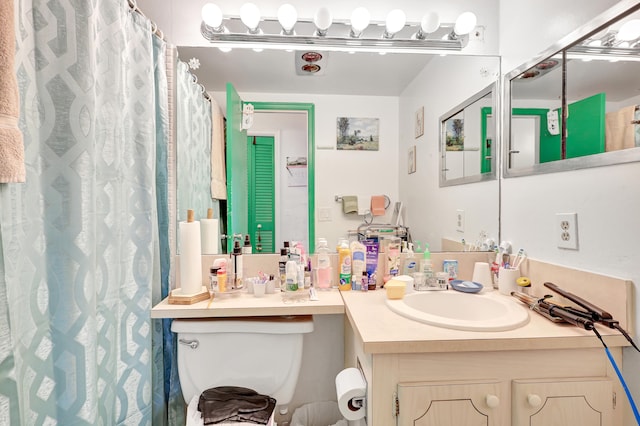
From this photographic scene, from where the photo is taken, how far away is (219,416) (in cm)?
101

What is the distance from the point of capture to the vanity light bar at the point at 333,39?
1332 mm

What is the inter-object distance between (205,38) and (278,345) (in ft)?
4.33

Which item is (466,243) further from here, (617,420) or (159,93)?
(159,93)

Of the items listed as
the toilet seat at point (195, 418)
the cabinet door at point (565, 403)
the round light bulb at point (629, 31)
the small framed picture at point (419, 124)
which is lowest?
the toilet seat at point (195, 418)

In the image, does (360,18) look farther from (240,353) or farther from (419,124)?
(240,353)

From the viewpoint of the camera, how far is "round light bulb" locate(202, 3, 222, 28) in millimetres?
1265

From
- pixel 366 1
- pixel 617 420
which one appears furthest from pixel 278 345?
pixel 366 1

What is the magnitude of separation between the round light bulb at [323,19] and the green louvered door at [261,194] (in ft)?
1.68

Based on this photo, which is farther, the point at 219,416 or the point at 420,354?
the point at 219,416

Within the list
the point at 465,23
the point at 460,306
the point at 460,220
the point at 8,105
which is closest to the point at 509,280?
the point at 460,306

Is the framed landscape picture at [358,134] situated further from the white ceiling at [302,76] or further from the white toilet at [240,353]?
the white toilet at [240,353]

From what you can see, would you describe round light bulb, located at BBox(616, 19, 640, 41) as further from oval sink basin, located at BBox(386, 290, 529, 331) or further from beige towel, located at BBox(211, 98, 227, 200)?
beige towel, located at BBox(211, 98, 227, 200)

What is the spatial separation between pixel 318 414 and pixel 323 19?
176cm

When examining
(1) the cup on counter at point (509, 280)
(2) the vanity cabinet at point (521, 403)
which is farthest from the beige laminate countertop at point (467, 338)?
(1) the cup on counter at point (509, 280)
